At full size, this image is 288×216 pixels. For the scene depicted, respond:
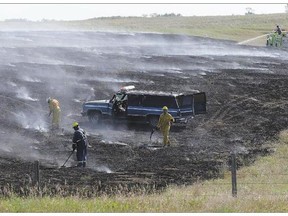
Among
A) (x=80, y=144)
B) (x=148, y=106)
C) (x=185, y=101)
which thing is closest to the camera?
(x=80, y=144)

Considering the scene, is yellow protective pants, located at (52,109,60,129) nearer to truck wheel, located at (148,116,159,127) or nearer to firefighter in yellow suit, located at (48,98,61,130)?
firefighter in yellow suit, located at (48,98,61,130)

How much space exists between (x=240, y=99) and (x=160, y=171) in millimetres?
18059

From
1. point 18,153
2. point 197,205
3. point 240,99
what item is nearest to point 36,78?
point 240,99

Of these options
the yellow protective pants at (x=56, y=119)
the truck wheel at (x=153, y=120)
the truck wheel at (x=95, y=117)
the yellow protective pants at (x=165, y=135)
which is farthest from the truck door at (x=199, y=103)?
the yellow protective pants at (x=56, y=119)

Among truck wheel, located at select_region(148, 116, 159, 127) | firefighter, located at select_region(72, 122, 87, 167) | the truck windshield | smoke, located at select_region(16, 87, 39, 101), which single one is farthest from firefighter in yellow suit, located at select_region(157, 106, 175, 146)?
smoke, located at select_region(16, 87, 39, 101)

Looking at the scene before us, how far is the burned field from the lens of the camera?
23.8 metres

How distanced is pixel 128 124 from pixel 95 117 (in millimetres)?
1607

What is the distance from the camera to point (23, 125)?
109ft

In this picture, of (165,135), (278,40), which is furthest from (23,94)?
(278,40)

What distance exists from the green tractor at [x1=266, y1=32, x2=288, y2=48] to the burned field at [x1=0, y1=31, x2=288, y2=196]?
2.23m

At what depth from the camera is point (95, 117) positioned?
34000 millimetres

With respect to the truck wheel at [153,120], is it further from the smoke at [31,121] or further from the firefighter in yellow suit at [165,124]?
the smoke at [31,121]

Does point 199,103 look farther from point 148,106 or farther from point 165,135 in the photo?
point 165,135

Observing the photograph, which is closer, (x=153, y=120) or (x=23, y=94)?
(x=153, y=120)
